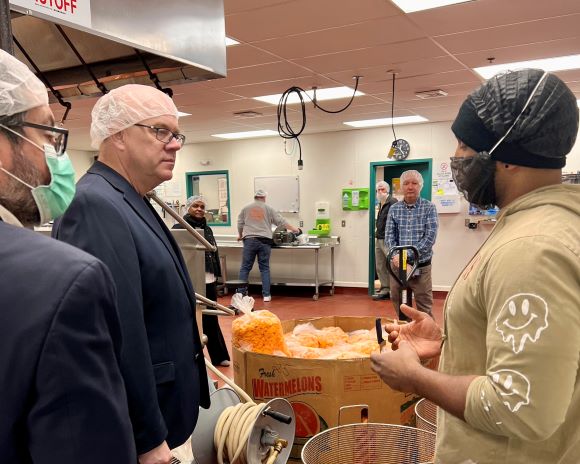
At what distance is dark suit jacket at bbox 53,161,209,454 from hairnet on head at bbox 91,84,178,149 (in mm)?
115

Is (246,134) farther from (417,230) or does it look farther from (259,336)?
(259,336)

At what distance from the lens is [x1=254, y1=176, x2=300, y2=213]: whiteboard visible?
8.06m

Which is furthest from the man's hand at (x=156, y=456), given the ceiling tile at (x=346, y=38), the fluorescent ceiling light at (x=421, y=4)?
the ceiling tile at (x=346, y=38)

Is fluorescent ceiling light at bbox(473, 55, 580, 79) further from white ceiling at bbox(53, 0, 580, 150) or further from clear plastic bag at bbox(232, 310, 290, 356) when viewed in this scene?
clear plastic bag at bbox(232, 310, 290, 356)

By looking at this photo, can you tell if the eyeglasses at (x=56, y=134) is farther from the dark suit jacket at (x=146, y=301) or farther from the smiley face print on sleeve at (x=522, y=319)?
the smiley face print on sleeve at (x=522, y=319)

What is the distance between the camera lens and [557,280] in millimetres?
788

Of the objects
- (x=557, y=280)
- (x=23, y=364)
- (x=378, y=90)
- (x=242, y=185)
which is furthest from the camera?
(x=242, y=185)

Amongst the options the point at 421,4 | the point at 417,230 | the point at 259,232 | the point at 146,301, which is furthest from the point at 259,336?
the point at 259,232

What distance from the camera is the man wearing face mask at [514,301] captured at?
0.79 metres

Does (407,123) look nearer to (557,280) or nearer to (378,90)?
(378,90)

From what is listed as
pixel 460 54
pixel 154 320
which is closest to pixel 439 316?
pixel 460 54

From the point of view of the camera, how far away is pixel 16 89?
86cm

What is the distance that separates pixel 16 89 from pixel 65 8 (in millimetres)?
655

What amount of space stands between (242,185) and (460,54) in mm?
5284
